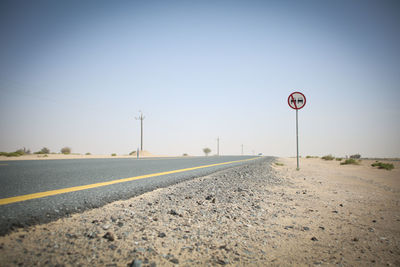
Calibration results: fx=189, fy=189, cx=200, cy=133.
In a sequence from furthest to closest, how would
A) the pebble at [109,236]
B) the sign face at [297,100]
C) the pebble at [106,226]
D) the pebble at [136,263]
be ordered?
1. the sign face at [297,100]
2. the pebble at [106,226]
3. the pebble at [109,236]
4. the pebble at [136,263]

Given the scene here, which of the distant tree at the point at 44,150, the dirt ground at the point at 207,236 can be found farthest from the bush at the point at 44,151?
the dirt ground at the point at 207,236

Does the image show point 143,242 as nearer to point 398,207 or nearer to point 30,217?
point 30,217

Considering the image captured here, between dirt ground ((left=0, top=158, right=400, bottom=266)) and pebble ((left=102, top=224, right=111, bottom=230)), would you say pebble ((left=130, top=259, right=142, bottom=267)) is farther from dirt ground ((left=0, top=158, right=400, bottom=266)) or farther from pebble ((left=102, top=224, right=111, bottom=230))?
pebble ((left=102, top=224, right=111, bottom=230))

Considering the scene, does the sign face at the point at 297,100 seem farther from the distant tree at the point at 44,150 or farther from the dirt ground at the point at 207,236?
the distant tree at the point at 44,150

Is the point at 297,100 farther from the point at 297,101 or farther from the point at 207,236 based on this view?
the point at 207,236

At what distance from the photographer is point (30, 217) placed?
5.77 ft

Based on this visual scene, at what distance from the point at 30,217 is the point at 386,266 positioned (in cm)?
317

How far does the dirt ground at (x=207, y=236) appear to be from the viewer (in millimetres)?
1354

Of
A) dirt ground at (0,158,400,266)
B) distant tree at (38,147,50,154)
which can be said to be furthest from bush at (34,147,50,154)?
dirt ground at (0,158,400,266)

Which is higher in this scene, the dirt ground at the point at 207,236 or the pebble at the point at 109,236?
the pebble at the point at 109,236

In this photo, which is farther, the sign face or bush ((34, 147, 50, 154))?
bush ((34, 147, 50, 154))

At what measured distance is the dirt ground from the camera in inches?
53.3

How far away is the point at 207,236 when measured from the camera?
5.83 ft

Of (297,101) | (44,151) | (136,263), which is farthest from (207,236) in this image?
(44,151)
